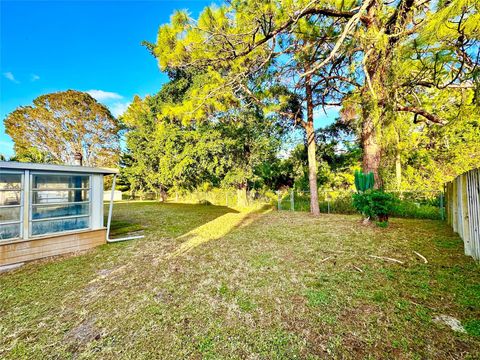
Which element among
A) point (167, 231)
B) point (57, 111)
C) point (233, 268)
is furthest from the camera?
point (57, 111)

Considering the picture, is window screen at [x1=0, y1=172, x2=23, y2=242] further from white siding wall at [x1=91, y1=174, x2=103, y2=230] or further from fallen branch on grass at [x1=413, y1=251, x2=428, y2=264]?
fallen branch on grass at [x1=413, y1=251, x2=428, y2=264]

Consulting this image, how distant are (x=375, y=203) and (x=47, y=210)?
724 centimetres

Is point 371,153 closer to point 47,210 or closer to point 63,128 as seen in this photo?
point 47,210

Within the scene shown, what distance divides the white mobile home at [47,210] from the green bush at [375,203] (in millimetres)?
6112

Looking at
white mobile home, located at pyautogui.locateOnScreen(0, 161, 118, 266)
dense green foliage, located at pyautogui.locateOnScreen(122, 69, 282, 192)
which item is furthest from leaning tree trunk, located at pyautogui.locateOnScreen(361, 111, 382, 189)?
white mobile home, located at pyautogui.locateOnScreen(0, 161, 118, 266)

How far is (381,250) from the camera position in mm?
3719

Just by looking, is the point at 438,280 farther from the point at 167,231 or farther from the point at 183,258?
the point at 167,231

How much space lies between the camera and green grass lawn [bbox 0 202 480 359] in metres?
1.68

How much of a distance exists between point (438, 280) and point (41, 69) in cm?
1886

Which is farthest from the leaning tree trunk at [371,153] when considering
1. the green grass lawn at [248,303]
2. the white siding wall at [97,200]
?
the white siding wall at [97,200]

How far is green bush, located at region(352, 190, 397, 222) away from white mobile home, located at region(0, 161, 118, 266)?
20.1ft

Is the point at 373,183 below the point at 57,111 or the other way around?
below

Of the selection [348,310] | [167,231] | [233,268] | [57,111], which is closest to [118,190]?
[57,111]

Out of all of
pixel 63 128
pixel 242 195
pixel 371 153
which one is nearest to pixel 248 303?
pixel 371 153
